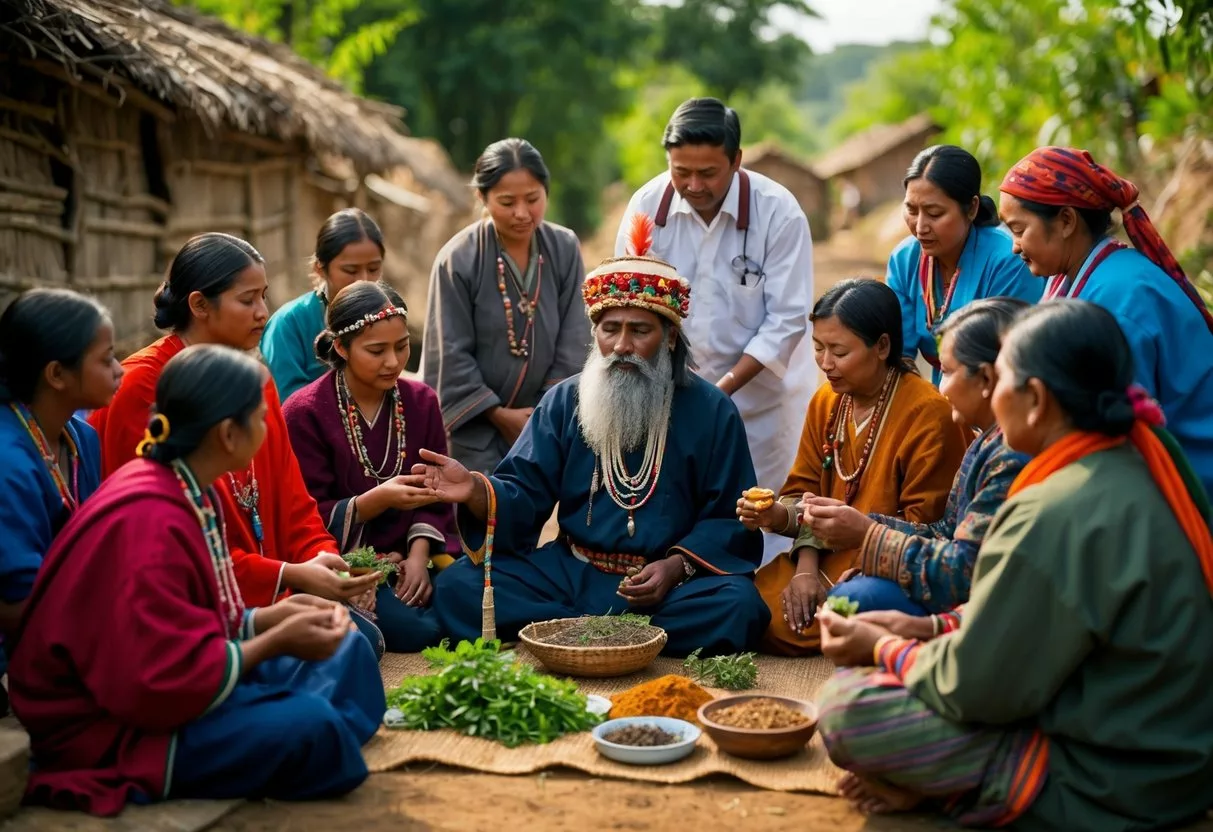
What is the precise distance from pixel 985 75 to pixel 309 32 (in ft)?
40.6

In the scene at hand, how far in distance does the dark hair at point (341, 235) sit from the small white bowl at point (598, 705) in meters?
2.93

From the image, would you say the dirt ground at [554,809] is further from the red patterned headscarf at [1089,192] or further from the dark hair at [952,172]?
the dark hair at [952,172]

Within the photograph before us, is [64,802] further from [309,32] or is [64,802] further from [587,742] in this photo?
[309,32]

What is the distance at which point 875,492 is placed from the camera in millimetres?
5895

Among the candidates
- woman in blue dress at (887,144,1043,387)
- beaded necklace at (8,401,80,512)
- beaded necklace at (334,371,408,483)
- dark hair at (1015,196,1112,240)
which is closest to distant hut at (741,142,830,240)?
woman in blue dress at (887,144,1043,387)

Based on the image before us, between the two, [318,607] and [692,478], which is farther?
[692,478]

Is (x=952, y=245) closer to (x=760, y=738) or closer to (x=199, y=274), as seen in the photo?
(x=760, y=738)

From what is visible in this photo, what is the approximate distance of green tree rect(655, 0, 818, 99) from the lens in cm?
4522

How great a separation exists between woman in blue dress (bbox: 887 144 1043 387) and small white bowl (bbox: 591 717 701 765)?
2243mm

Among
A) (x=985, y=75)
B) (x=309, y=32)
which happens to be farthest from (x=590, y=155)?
(x=985, y=75)

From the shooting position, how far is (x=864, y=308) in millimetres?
5793

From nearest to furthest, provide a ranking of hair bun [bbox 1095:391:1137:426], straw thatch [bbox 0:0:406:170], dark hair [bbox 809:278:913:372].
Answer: hair bun [bbox 1095:391:1137:426]
dark hair [bbox 809:278:913:372]
straw thatch [bbox 0:0:406:170]

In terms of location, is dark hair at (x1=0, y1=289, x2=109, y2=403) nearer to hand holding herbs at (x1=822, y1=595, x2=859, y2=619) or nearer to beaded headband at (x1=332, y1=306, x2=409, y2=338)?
beaded headband at (x1=332, y1=306, x2=409, y2=338)

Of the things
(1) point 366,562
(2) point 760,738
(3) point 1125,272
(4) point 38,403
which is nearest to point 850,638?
(2) point 760,738
